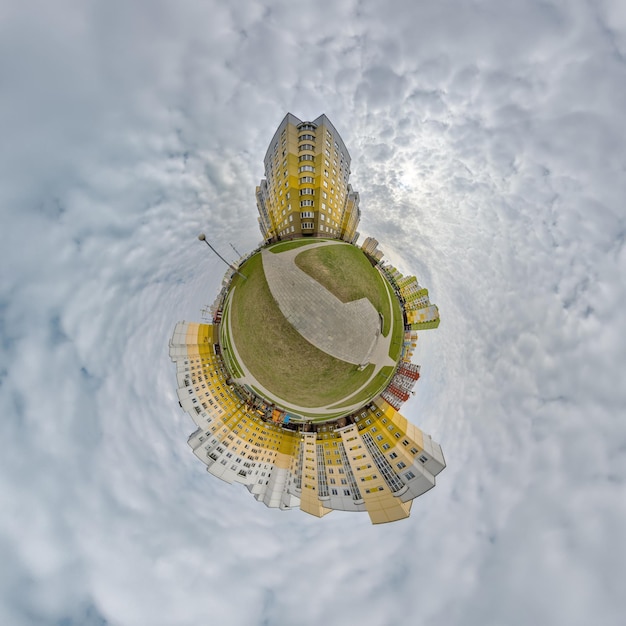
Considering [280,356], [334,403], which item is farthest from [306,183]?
[334,403]

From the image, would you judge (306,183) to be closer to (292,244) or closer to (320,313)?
(292,244)

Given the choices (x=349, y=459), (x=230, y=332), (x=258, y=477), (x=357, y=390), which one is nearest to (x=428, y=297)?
(x=357, y=390)

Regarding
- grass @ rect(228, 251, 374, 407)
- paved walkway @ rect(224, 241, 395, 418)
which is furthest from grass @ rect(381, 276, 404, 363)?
grass @ rect(228, 251, 374, 407)

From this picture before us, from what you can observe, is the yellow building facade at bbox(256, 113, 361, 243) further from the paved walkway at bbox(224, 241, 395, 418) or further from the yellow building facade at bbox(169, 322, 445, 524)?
the yellow building facade at bbox(169, 322, 445, 524)

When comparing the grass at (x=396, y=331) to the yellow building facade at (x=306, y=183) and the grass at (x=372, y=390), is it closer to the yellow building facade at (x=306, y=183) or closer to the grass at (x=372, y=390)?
the grass at (x=372, y=390)

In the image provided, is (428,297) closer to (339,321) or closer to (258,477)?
(339,321)

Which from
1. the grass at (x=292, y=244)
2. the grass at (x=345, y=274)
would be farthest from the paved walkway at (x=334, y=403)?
the grass at (x=345, y=274)
